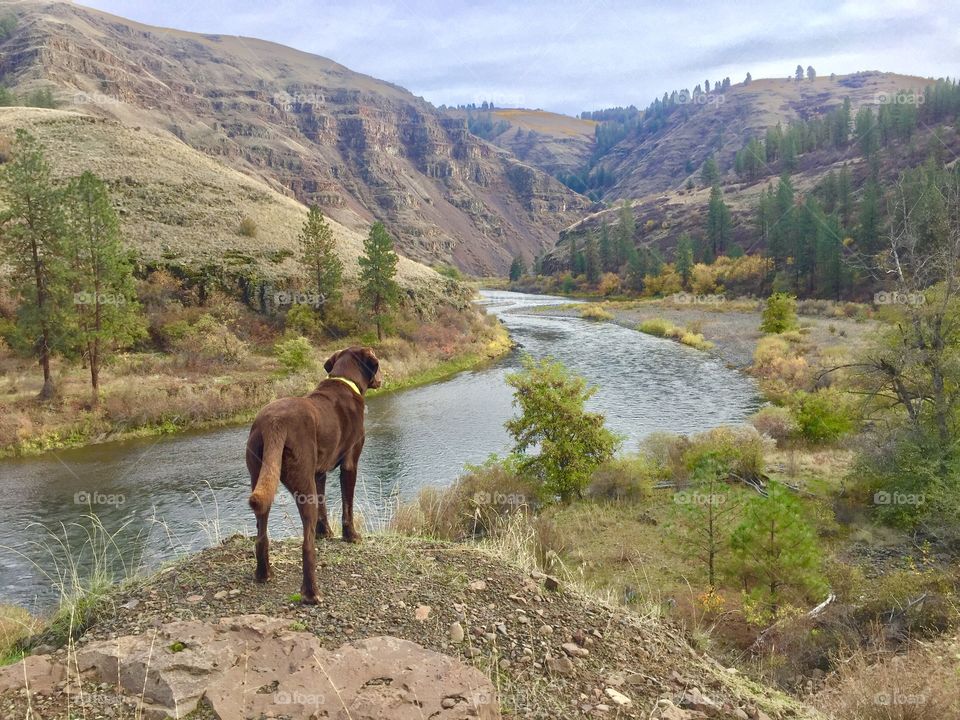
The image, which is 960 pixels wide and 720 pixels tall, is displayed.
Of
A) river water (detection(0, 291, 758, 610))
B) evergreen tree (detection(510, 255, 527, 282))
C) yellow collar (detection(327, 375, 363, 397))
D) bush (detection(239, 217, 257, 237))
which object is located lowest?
river water (detection(0, 291, 758, 610))

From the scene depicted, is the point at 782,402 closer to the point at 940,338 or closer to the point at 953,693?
the point at 940,338

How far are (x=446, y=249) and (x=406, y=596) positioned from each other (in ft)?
625

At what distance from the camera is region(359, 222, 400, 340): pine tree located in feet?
149

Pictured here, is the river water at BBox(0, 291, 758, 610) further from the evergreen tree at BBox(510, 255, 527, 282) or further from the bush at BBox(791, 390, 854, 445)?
the evergreen tree at BBox(510, 255, 527, 282)

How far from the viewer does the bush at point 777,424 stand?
23672 millimetres

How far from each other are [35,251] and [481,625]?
102 feet

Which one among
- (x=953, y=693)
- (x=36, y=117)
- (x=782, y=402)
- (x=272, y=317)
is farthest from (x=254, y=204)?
(x=953, y=693)

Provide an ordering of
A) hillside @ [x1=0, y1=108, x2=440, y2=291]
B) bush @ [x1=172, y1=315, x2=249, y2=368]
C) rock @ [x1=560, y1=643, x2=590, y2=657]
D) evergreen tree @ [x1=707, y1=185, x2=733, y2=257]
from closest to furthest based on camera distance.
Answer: rock @ [x1=560, y1=643, x2=590, y2=657], bush @ [x1=172, y1=315, x2=249, y2=368], hillside @ [x1=0, y1=108, x2=440, y2=291], evergreen tree @ [x1=707, y1=185, x2=733, y2=257]

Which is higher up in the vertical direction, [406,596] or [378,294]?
[378,294]

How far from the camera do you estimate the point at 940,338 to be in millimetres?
14234

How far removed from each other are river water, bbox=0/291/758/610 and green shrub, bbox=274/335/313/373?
511 centimetres

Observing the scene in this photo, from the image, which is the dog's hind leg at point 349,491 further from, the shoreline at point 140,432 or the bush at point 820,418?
the shoreline at point 140,432

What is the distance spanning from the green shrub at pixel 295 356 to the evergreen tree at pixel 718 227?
298ft

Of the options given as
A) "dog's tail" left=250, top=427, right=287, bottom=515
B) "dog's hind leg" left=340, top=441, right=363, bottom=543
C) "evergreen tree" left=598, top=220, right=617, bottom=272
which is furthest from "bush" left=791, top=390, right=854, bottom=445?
"evergreen tree" left=598, top=220, right=617, bottom=272
